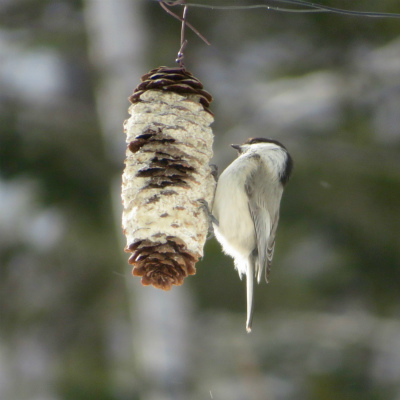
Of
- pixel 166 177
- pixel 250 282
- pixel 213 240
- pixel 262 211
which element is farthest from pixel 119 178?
pixel 166 177

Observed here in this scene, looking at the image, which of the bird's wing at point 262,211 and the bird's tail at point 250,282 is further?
the bird's wing at point 262,211

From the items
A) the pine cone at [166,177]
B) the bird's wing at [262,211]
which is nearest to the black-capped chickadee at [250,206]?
the bird's wing at [262,211]

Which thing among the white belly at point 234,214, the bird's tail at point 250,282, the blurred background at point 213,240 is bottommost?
the bird's tail at point 250,282

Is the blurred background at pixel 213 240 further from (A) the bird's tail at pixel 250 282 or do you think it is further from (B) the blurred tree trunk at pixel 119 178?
(A) the bird's tail at pixel 250 282

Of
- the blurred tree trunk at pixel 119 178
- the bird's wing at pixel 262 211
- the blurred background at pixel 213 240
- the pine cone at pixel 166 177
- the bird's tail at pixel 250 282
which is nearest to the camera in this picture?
the pine cone at pixel 166 177

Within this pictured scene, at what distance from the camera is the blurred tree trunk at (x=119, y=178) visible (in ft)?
14.0

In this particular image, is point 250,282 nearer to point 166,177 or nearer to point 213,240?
point 166,177

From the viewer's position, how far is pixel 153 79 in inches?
79.7

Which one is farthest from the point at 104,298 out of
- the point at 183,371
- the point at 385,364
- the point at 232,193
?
the point at 232,193

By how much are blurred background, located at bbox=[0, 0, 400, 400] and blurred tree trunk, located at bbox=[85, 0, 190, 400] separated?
0.02 metres

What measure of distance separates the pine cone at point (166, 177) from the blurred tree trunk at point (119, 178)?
2353 millimetres

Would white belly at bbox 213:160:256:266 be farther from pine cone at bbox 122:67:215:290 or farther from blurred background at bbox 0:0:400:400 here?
blurred background at bbox 0:0:400:400

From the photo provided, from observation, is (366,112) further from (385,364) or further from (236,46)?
(385,364)

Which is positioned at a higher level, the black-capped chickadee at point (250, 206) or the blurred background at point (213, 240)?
the blurred background at point (213, 240)
